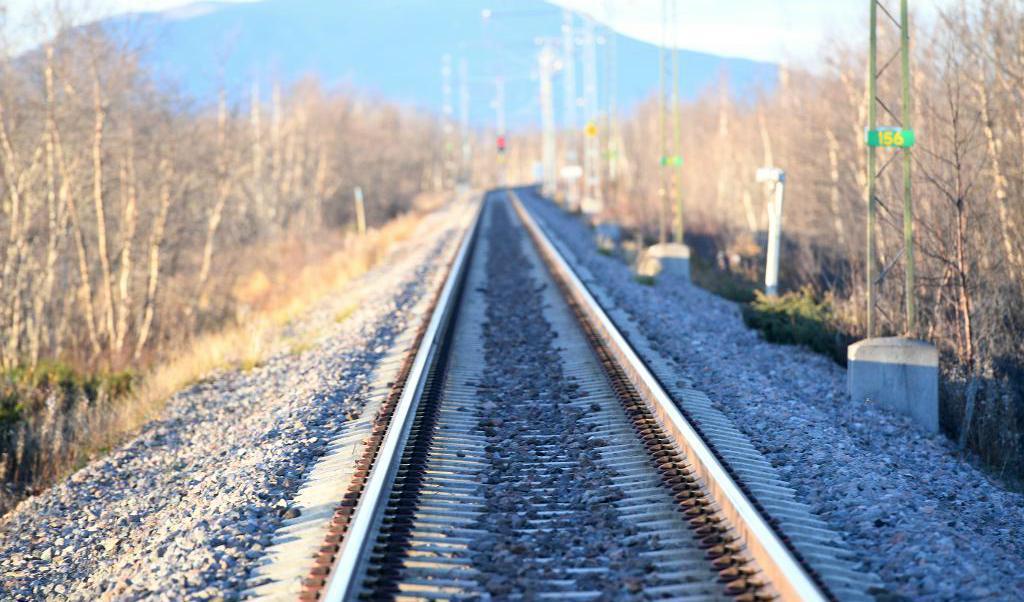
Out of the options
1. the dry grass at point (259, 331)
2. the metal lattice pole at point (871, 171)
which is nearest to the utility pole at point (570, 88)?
the dry grass at point (259, 331)

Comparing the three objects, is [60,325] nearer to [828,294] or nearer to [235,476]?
[828,294]

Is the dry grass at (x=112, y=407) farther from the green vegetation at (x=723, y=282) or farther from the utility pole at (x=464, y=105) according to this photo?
the utility pole at (x=464, y=105)

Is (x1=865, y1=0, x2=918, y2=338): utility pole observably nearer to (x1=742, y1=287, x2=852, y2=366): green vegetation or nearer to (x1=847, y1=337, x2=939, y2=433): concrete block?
(x1=847, y1=337, x2=939, y2=433): concrete block

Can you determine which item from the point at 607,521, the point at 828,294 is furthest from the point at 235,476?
the point at 828,294

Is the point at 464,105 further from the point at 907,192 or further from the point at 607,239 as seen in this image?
the point at 907,192

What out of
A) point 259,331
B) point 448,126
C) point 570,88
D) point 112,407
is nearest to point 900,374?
point 259,331

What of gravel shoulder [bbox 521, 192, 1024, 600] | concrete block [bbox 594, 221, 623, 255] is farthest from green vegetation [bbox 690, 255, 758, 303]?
gravel shoulder [bbox 521, 192, 1024, 600]

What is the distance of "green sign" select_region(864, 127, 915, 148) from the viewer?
33.9ft

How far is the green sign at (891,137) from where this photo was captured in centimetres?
1034

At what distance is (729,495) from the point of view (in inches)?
230

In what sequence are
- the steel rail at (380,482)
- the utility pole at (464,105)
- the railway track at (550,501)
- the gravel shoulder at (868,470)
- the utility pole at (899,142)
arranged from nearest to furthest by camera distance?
the steel rail at (380,482), the railway track at (550,501), the gravel shoulder at (868,470), the utility pole at (899,142), the utility pole at (464,105)

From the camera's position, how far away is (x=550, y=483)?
22.7ft

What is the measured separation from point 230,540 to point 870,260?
7490 millimetres

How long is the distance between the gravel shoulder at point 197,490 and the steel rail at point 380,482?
1.87 feet
